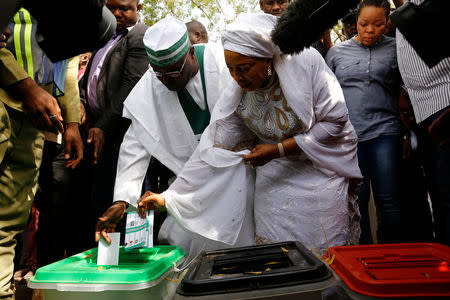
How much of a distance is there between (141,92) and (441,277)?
5.88 ft

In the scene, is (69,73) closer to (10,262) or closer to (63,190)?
(63,190)

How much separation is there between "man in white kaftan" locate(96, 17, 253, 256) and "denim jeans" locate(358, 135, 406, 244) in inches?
Result: 35.9

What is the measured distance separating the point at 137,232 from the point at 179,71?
0.98 metres

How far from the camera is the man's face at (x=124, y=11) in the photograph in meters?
2.66

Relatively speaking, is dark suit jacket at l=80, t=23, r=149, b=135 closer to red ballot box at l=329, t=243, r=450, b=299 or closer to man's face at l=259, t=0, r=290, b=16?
man's face at l=259, t=0, r=290, b=16

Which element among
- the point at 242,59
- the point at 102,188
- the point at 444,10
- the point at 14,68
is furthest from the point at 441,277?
the point at 102,188

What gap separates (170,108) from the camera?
2209 millimetres

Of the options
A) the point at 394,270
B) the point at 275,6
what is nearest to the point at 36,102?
the point at 394,270

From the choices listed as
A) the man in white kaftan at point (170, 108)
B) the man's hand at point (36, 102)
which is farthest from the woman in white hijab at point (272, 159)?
the man's hand at point (36, 102)

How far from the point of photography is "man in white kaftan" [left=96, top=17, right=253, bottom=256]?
2002mm

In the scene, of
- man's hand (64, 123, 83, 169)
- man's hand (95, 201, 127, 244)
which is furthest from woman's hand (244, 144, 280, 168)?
man's hand (64, 123, 83, 169)

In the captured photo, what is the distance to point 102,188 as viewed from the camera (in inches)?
95.5

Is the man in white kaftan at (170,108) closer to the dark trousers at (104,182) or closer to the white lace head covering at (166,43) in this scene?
the white lace head covering at (166,43)

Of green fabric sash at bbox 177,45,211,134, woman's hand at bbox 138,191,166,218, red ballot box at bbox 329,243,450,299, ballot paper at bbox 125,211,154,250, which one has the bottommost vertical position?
ballot paper at bbox 125,211,154,250
